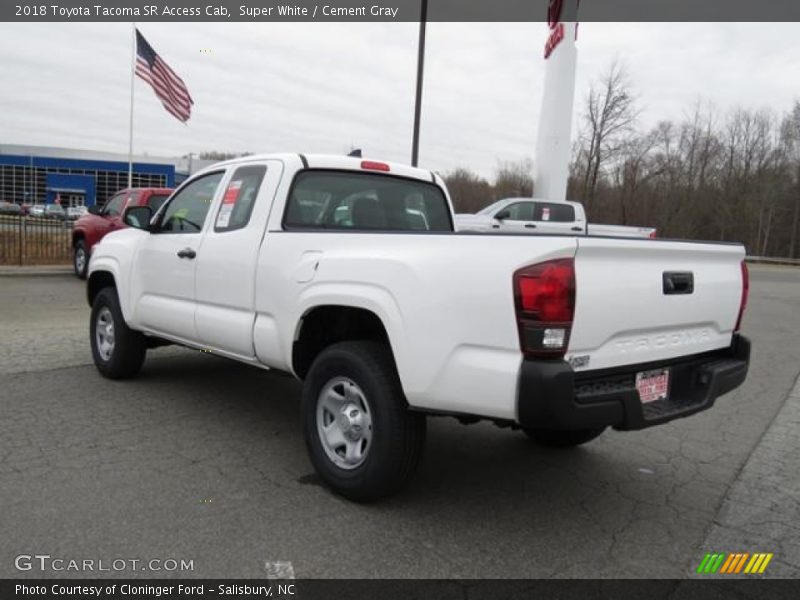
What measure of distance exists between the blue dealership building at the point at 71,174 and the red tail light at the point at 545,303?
69875 mm

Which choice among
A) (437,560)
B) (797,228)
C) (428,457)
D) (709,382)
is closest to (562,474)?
(428,457)

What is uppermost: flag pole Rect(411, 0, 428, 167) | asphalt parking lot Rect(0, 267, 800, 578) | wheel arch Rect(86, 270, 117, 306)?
flag pole Rect(411, 0, 428, 167)

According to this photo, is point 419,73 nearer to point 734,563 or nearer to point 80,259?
point 80,259

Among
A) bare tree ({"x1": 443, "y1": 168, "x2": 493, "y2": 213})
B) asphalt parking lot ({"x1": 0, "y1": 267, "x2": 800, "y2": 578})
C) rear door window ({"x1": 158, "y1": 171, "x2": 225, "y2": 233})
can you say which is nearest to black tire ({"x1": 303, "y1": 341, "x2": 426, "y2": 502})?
asphalt parking lot ({"x1": 0, "y1": 267, "x2": 800, "y2": 578})

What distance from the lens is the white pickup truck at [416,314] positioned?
9.00 feet

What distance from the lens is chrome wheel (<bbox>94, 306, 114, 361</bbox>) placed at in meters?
5.79

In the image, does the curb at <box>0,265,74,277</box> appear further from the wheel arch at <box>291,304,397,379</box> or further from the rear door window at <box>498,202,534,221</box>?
the wheel arch at <box>291,304,397,379</box>

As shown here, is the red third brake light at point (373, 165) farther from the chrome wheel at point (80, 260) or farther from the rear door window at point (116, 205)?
the chrome wheel at point (80, 260)

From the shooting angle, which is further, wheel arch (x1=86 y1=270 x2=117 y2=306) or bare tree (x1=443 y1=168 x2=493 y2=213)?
bare tree (x1=443 y1=168 x2=493 y2=213)

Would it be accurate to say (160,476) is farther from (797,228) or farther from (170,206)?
(797,228)

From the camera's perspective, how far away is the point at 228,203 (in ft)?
14.9

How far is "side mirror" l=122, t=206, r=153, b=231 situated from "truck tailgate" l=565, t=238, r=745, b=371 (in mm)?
3935

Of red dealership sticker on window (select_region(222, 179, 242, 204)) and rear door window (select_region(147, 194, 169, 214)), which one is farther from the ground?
red dealership sticker on window (select_region(222, 179, 242, 204))

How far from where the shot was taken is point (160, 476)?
368 centimetres
